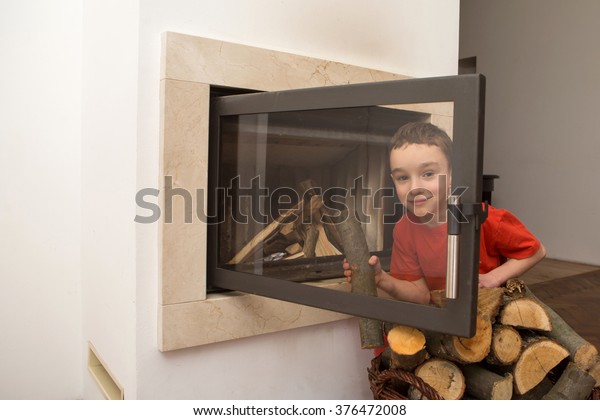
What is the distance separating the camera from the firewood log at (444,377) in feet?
4.89

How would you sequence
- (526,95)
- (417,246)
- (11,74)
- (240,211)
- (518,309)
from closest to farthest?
1. (417,246)
2. (518,309)
3. (240,211)
4. (11,74)
5. (526,95)

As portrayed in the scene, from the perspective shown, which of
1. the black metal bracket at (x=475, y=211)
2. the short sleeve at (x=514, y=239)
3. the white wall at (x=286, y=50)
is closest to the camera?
the black metal bracket at (x=475, y=211)

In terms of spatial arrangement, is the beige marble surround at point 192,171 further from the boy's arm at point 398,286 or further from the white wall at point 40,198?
the white wall at point 40,198

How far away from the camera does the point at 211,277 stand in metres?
1.62

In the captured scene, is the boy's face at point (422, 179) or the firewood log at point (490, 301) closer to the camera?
the boy's face at point (422, 179)

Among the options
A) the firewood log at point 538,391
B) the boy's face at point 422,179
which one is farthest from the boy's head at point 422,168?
the firewood log at point 538,391

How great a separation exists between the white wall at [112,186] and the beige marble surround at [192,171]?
1.8 inches

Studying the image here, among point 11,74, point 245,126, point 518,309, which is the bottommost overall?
point 518,309

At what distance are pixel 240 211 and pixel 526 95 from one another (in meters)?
4.40

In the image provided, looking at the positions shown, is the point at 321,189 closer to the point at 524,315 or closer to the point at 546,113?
the point at 524,315

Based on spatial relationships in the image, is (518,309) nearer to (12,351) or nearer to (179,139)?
(179,139)

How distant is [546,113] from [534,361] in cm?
411

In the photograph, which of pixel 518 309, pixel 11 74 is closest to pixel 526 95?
pixel 518 309

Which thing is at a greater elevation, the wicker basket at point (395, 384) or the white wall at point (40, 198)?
the white wall at point (40, 198)
